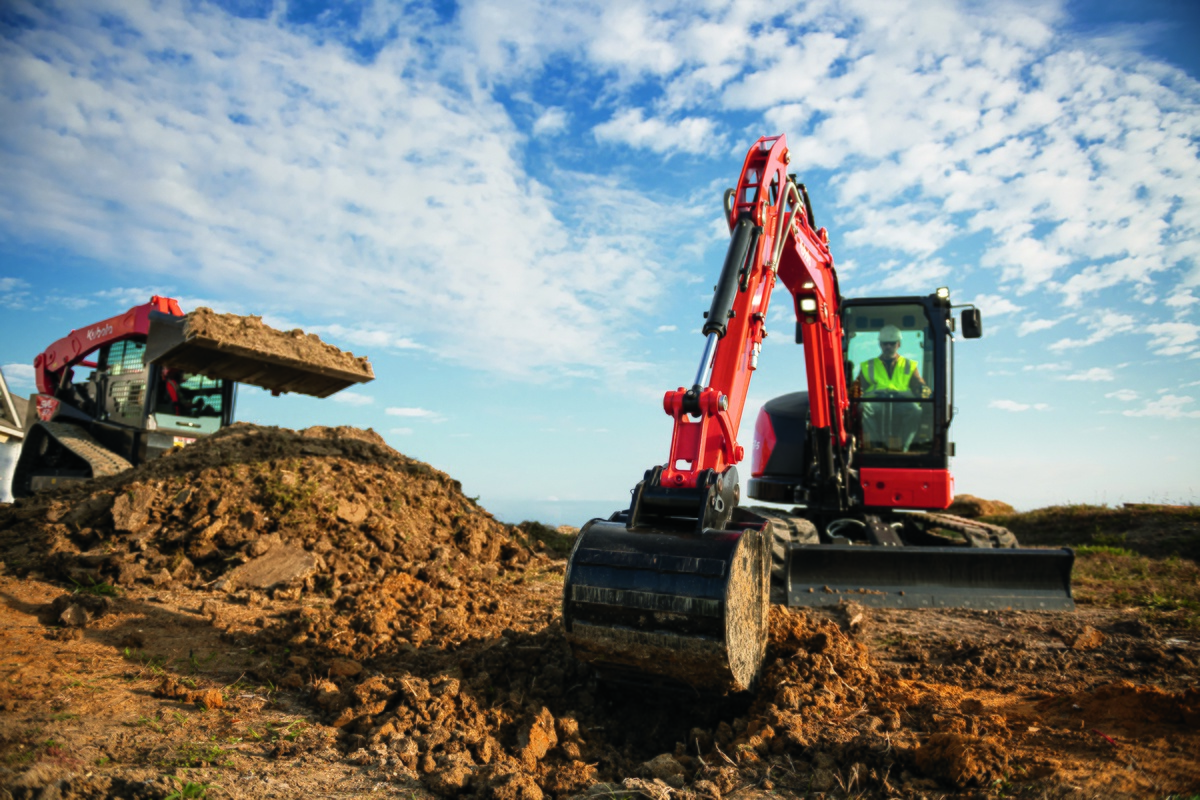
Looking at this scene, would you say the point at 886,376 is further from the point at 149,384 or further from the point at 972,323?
the point at 149,384

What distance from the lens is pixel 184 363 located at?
29.7 feet

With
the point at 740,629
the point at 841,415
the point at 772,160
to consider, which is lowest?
the point at 740,629

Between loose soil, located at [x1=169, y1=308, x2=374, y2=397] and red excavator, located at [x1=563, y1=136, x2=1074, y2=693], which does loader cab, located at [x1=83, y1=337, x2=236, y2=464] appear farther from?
red excavator, located at [x1=563, y1=136, x2=1074, y2=693]

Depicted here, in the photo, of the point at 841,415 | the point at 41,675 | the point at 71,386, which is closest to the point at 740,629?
the point at 41,675

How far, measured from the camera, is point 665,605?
A: 10.00 ft

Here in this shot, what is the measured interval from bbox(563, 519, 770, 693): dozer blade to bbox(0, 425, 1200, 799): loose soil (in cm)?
34

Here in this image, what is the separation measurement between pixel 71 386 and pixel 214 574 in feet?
25.4

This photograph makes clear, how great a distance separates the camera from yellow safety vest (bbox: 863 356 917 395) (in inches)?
307

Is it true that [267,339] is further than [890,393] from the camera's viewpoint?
Yes

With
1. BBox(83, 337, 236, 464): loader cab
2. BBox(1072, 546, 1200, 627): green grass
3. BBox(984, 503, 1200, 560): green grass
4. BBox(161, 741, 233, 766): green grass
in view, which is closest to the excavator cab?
BBox(1072, 546, 1200, 627): green grass

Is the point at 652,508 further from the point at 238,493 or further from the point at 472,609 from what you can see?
the point at 238,493

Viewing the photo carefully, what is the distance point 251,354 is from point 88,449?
3.33 meters

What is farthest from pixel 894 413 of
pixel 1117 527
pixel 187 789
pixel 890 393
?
pixel 1117 527

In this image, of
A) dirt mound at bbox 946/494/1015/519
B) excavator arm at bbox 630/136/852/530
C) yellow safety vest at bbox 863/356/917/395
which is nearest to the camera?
excavator arm at bbox 630/136/852/530
